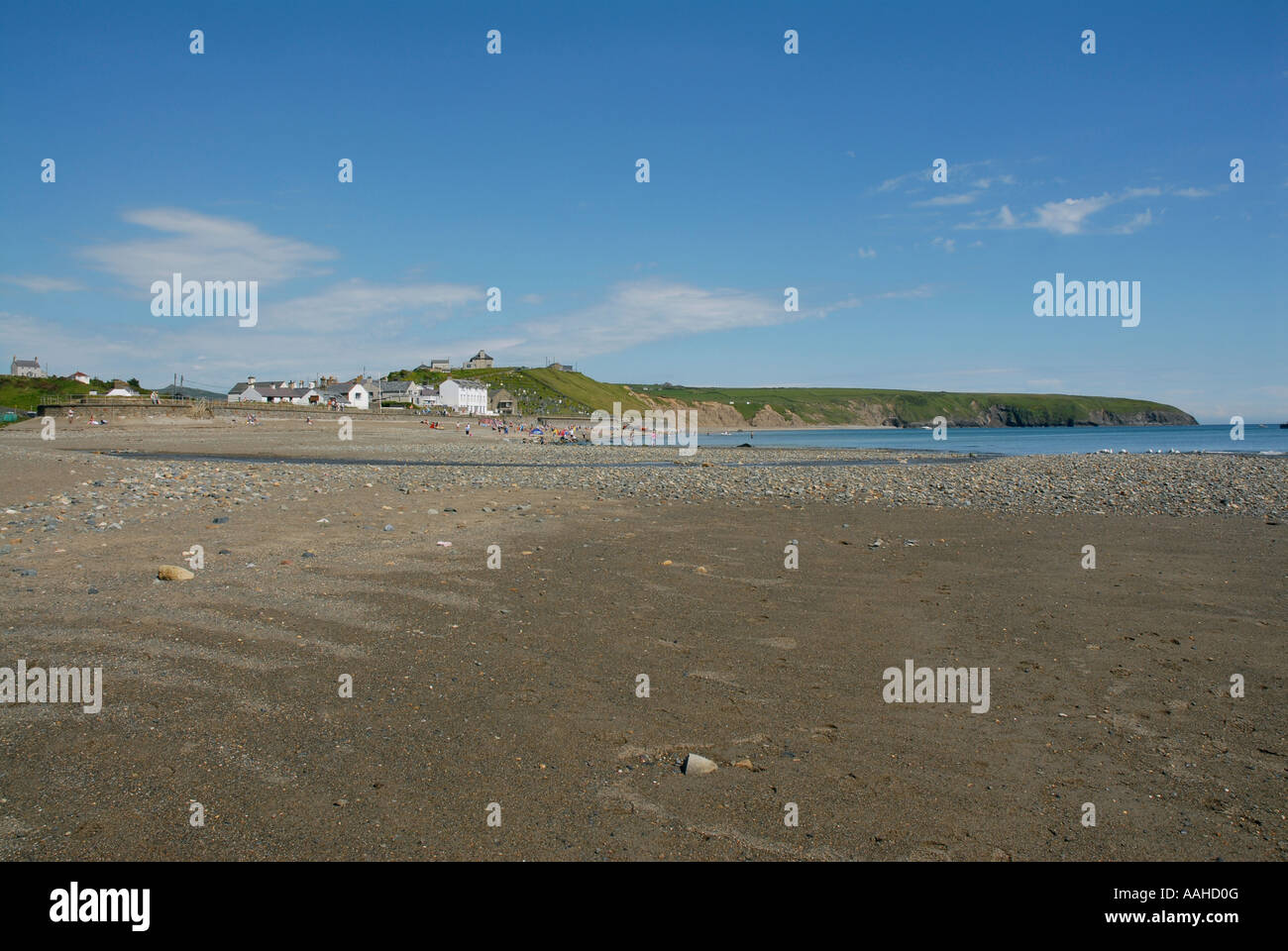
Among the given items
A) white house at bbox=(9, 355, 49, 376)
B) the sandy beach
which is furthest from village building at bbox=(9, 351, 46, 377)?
the sandy beach

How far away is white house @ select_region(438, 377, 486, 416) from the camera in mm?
158875

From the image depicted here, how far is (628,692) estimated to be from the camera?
731cm

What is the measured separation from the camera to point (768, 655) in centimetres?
Result: 852

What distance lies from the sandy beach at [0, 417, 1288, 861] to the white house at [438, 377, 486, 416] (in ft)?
478

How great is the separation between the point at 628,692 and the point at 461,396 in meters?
159

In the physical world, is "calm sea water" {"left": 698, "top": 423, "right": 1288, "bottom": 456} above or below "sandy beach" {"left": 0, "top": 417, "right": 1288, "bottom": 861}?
above

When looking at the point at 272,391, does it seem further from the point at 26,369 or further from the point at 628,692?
the point at 628,692

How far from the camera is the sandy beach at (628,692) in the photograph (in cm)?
494

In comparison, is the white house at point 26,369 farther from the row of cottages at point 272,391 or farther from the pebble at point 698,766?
the pebble at point 698,766

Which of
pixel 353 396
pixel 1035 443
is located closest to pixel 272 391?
pixel 353 396

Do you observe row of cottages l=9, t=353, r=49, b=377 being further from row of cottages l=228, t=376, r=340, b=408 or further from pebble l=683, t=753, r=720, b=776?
pebble l=683, t=753, r=720, b=776

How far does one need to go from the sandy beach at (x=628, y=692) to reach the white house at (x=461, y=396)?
Answer: 146 metres

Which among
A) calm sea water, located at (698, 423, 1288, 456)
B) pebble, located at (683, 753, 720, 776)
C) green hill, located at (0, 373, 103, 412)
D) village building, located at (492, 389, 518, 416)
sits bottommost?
pebble, located at (683, 753, 720, 776)
